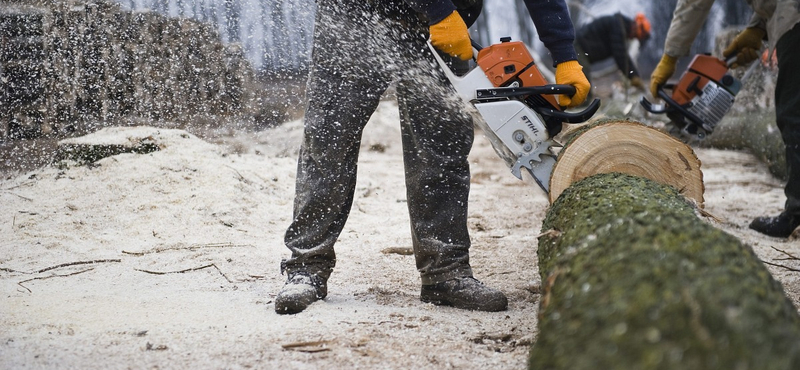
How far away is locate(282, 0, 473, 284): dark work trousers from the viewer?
2098 millimetres

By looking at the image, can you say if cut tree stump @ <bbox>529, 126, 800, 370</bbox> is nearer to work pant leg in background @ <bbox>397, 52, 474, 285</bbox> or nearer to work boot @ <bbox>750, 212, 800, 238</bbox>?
work pant leg in background @ <bbox>397, 52, 474, 285</bbox>

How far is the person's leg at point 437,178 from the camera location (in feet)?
7.08

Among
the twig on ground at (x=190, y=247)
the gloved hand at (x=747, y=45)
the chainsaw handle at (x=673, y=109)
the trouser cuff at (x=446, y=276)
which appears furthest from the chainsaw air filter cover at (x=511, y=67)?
the gloved hand at (x=747, y=45)

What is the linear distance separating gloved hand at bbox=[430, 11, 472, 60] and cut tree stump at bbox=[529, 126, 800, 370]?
2.46 ft

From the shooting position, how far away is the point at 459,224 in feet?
7.34

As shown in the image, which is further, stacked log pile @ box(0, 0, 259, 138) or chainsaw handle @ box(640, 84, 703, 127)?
stacked log pile @ box(0, 0, 259, 138)

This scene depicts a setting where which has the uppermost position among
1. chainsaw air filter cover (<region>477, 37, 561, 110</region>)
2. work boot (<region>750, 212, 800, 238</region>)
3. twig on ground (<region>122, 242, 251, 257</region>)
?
chainsaw air filter cover (<region>477, 37, 561, 110</region>)

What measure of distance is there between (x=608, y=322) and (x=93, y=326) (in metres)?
1.50

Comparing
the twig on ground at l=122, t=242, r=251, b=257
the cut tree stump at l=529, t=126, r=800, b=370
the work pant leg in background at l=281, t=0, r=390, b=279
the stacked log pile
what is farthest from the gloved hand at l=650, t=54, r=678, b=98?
the stacked log pile

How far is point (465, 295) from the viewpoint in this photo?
7.04ft

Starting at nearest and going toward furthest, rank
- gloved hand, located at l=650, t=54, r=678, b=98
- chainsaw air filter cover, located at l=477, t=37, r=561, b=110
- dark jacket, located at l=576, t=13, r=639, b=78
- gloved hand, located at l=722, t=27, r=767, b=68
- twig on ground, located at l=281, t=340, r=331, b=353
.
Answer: twig on ground, located at l=281, t=340, r=331, b=353
chainsaw air filter cover, located at l=477, t=37, r=561, b=110
gloved hand, located at l=722, t=27, r=767, b=68
gloved hand, located at l=650, t=54, r=678, b=98
dark jacket, located at l=576, t=13, r=639, b=78

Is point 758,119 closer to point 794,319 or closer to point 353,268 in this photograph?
point 353,268

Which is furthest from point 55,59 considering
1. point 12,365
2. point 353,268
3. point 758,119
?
point 758,119

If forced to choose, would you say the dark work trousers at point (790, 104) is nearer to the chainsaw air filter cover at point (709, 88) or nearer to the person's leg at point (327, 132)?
the chainsaw air filter cover at point (709, 88)
